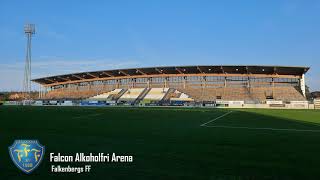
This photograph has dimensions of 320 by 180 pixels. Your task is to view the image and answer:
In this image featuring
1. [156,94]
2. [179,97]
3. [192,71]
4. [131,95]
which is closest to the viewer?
[179,97]

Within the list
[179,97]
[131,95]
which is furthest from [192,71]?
[131,95]

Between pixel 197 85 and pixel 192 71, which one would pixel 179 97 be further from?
pixel 192 71

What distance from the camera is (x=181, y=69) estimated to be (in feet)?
310

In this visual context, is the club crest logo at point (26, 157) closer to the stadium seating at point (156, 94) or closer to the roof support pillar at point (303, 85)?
the stadium seating at point (156, 94)

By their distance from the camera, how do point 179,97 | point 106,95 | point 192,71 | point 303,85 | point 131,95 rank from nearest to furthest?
point 303,85 < point 179,97 < point 192,71 < point 131,95 < point 106,95

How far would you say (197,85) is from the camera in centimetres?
9631

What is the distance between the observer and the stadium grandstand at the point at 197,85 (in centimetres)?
8812

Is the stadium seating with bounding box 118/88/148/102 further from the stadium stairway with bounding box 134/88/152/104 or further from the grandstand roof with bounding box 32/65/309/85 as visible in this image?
the grandstand roof with bounding box 32/65/309/85

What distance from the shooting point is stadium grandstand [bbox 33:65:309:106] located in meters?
88.1

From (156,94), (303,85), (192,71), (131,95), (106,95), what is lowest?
(131,95)

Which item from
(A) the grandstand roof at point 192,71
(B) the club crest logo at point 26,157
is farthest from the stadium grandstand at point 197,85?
(B) the club crest logo at point 26,157

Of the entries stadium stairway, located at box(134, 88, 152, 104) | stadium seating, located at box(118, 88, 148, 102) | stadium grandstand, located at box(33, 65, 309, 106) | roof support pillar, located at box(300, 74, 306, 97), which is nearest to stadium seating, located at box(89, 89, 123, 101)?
stadium grandstand, located at box(33, 65, 309, 106)

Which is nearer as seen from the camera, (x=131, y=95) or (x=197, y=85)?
(x=197, y=85)

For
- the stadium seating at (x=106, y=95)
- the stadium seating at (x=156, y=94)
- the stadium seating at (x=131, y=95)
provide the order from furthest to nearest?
the stadium seating at (x=106, y=95) < the stadium seating at (x=131, y=95) < the stadium seating at (x=156, y=94)
